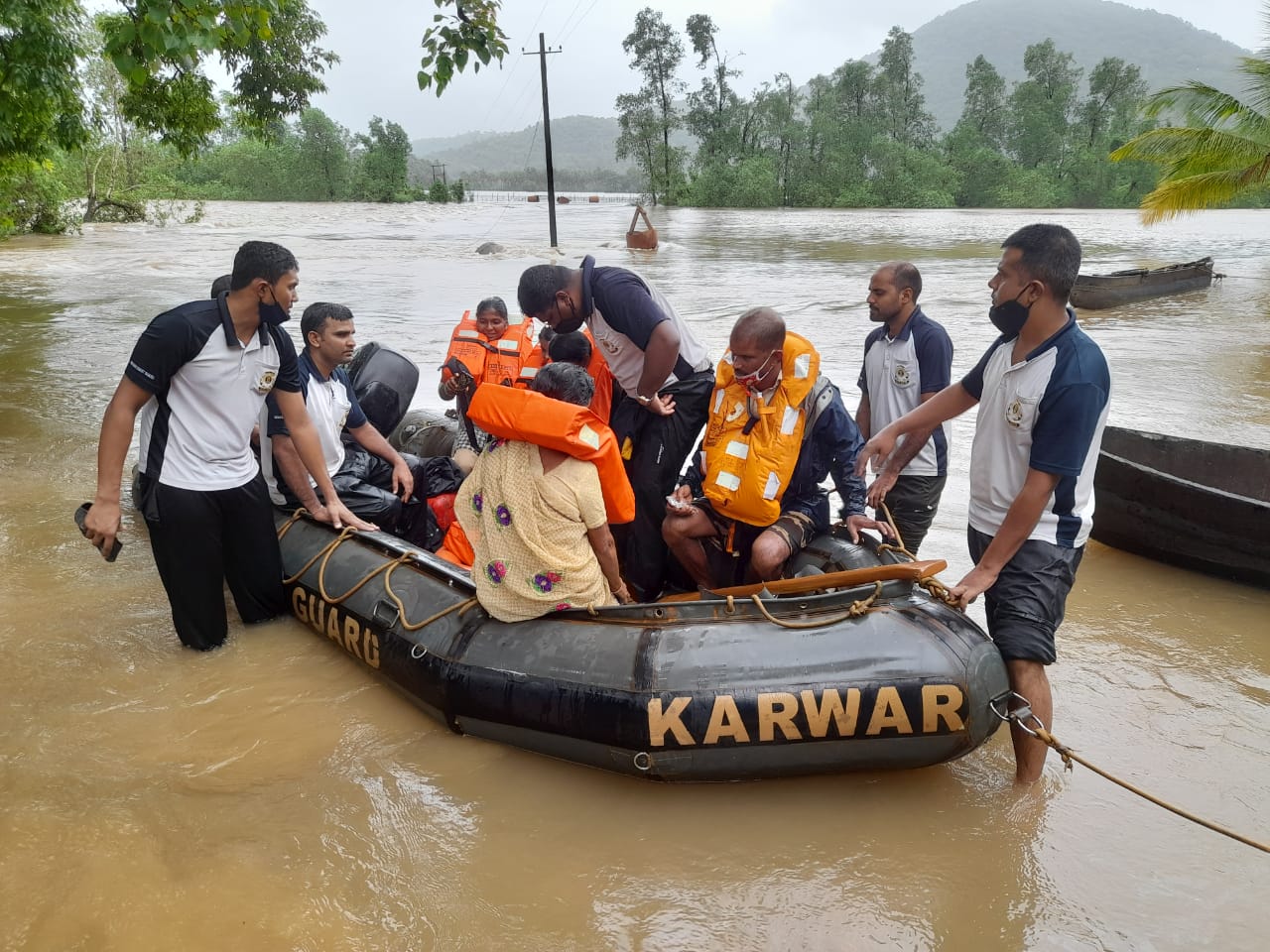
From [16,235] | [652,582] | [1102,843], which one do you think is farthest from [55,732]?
[16,235]

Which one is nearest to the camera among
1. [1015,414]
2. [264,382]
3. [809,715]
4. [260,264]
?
[1015,414]

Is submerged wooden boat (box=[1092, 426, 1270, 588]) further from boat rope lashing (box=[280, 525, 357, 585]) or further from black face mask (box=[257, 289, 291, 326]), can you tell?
black face mask (box=[257, 289, 291, 326])

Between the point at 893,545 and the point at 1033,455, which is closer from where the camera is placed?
the point at 1033,455

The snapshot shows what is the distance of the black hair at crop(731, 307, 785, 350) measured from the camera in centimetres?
363

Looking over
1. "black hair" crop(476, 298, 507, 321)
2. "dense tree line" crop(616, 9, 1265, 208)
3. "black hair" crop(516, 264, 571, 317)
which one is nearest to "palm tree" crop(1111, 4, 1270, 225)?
"black hair" crop(476, 298, 507, 321)

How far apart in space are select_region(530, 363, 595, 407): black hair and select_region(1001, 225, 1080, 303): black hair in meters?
1.43

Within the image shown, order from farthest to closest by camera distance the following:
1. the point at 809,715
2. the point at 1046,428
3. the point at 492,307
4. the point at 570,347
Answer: the point at 492,307, the point at 570,347, the point at 809,715, the point at 1046,428

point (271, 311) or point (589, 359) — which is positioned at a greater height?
point (271, 311)

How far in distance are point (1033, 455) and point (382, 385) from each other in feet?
13.1

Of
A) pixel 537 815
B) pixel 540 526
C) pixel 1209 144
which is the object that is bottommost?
pixel 537 815

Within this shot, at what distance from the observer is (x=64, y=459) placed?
7.17m

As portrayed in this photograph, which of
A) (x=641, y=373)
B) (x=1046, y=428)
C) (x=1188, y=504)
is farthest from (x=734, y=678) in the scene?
(x=1188, y=504)

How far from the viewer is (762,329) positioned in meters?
3.62

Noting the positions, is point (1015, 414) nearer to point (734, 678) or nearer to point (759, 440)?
point (759, 440)
